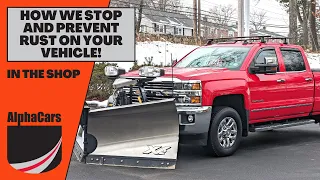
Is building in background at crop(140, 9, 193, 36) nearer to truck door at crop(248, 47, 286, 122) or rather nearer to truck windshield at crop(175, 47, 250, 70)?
truck windshield at crop(175, 47, 250, 70)

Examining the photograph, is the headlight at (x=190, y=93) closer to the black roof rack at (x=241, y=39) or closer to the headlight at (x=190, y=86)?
the headlight at (x=190, y=86)

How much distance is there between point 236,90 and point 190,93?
0.85 meters

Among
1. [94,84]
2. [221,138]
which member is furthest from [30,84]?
[94,84]

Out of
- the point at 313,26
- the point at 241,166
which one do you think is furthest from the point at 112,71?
the point at 313,26

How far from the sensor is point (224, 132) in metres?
8.02

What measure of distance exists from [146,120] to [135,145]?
353 millimetres

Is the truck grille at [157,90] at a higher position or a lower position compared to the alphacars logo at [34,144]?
higher

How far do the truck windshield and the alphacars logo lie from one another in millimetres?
5386

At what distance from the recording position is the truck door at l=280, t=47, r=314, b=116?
9.14 metres

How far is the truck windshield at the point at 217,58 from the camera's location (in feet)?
28.2

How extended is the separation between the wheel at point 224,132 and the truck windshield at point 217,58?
2.70ft

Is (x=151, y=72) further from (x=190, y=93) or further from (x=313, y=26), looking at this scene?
(x=313, y=26)

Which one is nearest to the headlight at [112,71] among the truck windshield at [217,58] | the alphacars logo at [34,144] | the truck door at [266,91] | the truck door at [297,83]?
the truck windshield at [217,58]

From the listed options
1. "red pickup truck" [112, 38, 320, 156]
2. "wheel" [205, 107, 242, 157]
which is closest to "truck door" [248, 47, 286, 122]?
"red pickup truck" [112, 38, 320, 156]
